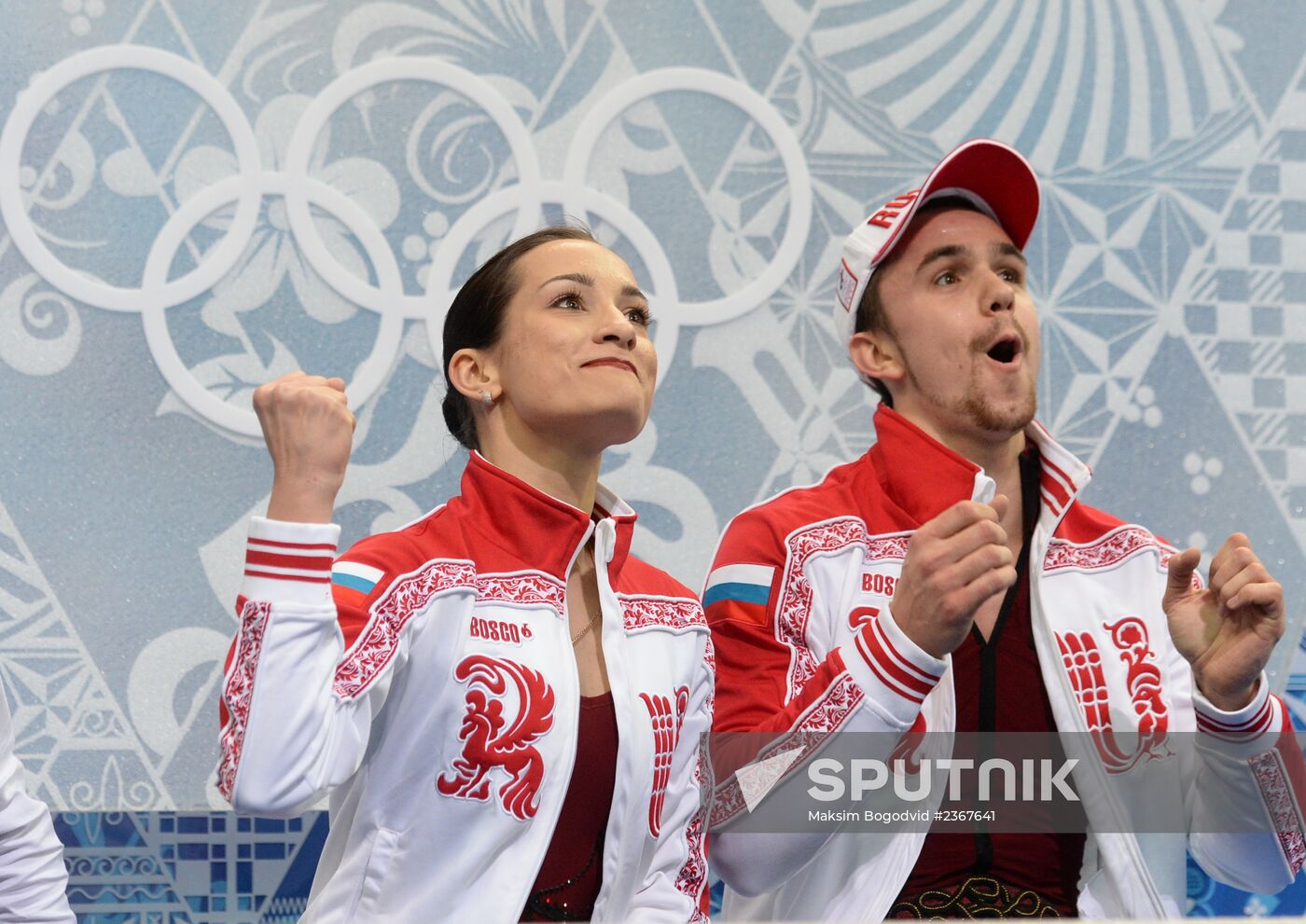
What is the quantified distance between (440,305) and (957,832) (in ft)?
4.36

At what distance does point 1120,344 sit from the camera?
2.85m

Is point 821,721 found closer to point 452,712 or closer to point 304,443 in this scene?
point 452,712

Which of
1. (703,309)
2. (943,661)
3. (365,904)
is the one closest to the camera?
(365,904)

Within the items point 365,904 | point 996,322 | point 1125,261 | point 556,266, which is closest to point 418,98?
point 556,266

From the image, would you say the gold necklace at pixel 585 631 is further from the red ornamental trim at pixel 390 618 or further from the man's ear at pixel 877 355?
the man's ear at pixel 877 355

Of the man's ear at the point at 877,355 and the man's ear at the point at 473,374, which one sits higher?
the man's ear at the point at 877,355

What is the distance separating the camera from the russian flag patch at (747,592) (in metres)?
2.02

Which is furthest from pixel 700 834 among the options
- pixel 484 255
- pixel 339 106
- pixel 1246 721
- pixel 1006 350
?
pixel 339 106

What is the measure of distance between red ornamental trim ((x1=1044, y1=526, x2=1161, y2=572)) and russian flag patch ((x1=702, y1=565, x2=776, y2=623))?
1.37 feet

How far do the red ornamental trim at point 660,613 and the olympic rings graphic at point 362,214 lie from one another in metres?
0.89

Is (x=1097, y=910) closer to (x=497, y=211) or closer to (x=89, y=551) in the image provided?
(x=497, y=211)

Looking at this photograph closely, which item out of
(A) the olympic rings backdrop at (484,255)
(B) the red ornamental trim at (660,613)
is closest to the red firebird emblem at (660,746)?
(B) the red ornamental trim at (660,613)

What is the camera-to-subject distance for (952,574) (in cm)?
174

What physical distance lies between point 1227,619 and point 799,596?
546 mm
